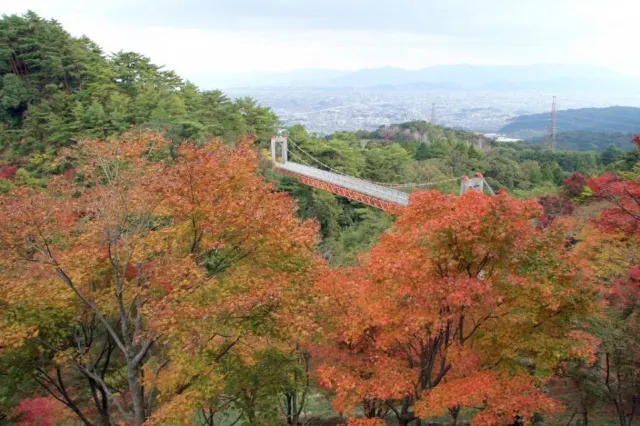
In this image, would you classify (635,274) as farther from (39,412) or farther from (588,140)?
(588,140)

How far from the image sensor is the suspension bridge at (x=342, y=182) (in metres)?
23.3

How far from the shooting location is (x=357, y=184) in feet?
88.2

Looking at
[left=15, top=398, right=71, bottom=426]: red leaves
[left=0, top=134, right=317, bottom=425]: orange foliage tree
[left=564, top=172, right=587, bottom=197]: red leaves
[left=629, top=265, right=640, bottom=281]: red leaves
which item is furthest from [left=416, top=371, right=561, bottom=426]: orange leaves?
[left=564, top=172, right=587, bottom=197]: red leaves

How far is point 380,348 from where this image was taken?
8617mm

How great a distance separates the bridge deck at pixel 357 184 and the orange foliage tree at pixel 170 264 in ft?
49.4

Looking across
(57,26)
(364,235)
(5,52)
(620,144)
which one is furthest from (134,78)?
(620,144)

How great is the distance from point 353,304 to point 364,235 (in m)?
21.5

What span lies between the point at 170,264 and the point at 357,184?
20.1 m

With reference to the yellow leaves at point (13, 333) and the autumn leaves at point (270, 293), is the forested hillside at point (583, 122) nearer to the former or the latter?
the autumn leaves at point (270, 293)

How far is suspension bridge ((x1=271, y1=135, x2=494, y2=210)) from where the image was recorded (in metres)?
23.3

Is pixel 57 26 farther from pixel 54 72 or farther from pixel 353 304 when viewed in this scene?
pixel 353 304

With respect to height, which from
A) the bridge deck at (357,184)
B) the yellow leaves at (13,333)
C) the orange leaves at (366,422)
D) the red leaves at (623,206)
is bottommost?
the orange leaves at (366,422)

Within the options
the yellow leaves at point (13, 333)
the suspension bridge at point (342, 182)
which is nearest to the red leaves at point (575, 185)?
the suspension bridge at point (342, 182)

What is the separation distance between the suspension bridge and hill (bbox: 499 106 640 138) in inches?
5029
